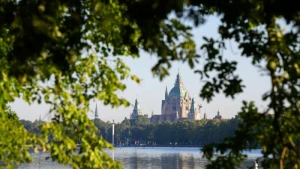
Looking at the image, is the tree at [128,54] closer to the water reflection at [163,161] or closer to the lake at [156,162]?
the lake at [156,162]

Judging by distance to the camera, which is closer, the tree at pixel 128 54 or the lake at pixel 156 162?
the tree at pixel 128 54

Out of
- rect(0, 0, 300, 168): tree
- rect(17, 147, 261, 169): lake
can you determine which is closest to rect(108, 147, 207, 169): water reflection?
rect(17, 147, 261, 169): lake

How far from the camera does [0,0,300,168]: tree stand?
5.32m

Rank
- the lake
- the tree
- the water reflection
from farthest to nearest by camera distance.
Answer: the water reflection
the lake
the tree

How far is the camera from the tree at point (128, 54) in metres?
5.32

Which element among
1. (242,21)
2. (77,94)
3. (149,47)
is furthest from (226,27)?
(77,94)

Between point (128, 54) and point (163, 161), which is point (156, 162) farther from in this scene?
point (128, 54)

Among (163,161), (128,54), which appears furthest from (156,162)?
(128,54)

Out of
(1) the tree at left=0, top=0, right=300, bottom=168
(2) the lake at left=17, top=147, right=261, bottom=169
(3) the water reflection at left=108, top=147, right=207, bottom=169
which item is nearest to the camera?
(1) the tree at left=0, top=0, right=300, bottom=168

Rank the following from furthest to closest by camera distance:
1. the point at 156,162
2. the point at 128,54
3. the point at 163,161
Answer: the point at 163,161, the point at 156,162, the point at 128,54

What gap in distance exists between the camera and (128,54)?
8.15 meters

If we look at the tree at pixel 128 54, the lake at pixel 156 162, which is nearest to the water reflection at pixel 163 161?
the lake at pixel 156 162

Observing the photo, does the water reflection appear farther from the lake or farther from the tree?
the tree

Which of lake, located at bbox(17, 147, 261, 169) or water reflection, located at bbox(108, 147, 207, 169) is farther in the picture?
water reflection, located at bbox(108, 147, 207, 169)
